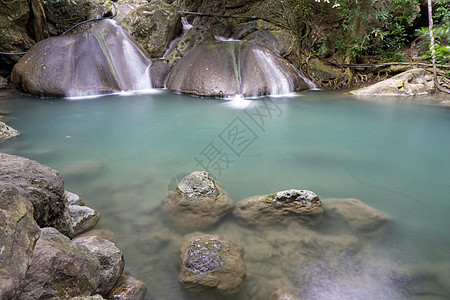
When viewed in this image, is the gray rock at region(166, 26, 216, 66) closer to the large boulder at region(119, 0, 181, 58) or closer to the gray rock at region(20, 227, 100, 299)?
the large boulder at region(119, 0, 181, 58)

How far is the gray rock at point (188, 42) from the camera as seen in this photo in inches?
379

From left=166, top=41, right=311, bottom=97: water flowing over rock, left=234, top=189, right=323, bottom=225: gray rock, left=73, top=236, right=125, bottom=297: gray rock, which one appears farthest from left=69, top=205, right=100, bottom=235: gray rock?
left=166, top=41, right=311, bottom=97: water flowing over rock

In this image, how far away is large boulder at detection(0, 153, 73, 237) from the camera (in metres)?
1.80

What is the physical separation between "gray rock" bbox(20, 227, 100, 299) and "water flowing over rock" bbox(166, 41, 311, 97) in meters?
7.05

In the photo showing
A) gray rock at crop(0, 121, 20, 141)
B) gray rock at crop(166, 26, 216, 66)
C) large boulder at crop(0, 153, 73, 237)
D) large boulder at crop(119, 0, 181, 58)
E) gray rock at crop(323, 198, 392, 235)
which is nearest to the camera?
large boulder at crop(0, 153, 73, 237)

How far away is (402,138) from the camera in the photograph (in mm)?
5363

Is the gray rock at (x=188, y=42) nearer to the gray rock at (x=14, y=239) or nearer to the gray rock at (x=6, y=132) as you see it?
the gray rock at (x=6, y=132)

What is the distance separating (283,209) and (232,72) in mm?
6273

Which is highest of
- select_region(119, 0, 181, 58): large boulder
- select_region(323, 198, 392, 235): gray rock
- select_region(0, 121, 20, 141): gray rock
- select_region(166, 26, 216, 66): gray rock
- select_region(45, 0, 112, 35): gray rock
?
select_region(45, 0, 112, 35): gray rock

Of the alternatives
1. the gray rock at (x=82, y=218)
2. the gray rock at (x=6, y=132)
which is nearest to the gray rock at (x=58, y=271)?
the gray rock at (x=82, y=218)

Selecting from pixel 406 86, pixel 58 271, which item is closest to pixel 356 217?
pixel 58 271

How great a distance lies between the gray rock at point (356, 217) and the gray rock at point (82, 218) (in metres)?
2.34

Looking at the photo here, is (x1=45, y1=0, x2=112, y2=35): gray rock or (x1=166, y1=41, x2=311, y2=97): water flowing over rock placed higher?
(x1=45, y1=0, x2=112, y2=35): gray rock

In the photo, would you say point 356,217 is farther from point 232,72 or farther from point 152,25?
point 152,25
